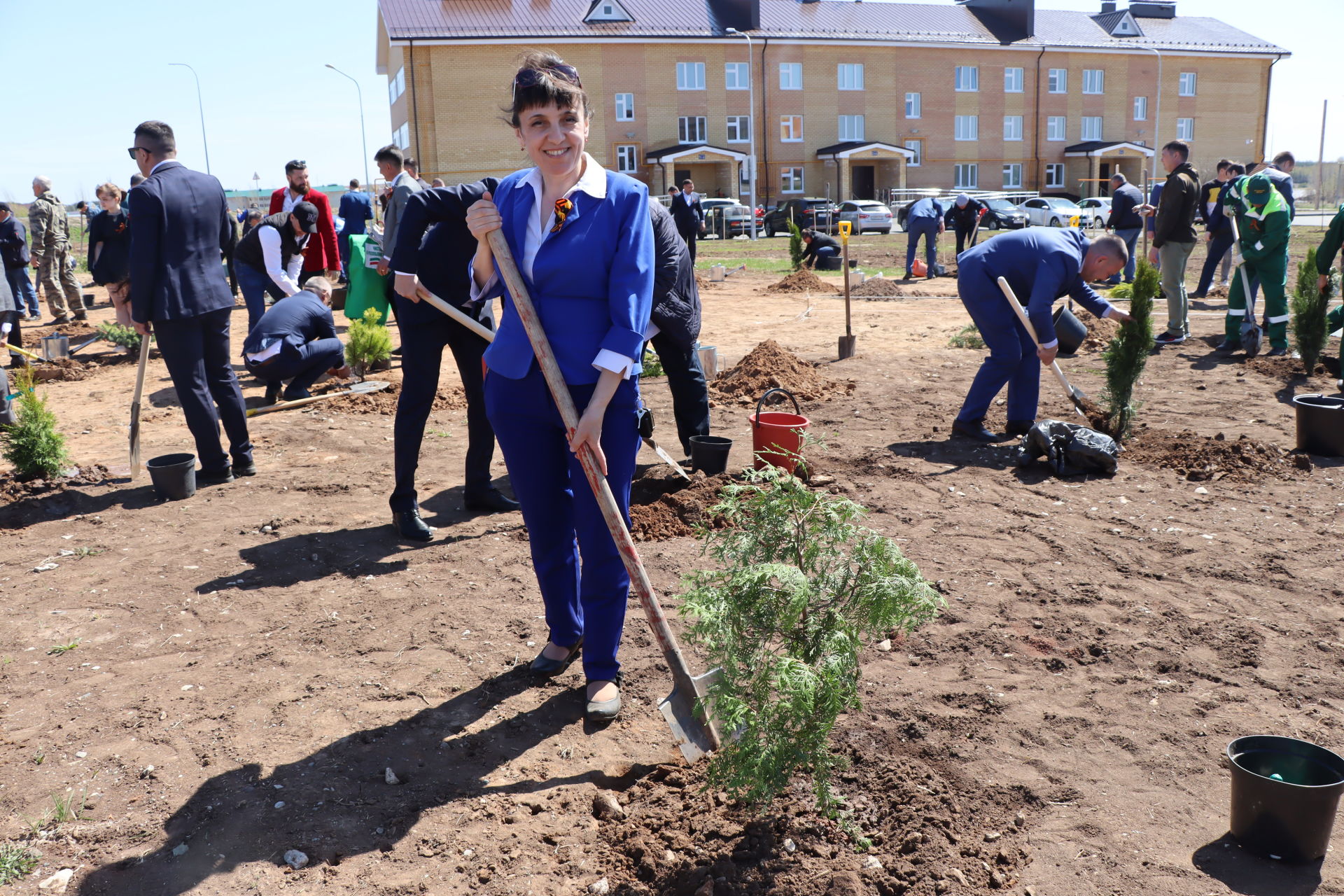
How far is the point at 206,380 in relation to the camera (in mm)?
6363

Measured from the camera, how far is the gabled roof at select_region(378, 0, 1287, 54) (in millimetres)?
42938

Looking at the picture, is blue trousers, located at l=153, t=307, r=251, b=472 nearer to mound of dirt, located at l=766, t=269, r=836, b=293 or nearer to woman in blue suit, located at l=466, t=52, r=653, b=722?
woman in blue suit, located at l=466, t=52, r=653, b=722

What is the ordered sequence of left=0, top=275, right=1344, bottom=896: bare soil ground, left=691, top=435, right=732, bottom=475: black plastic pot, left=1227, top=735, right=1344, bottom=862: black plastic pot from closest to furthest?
left=1227, top=735, right=1344, bottom=862: black plastic pot → left=0, top=275, right=1344, bottom=896: bare soil ground → left=691, top=435, right=732, bottom=475: black plastic pot

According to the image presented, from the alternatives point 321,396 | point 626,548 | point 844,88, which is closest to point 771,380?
point 321,396

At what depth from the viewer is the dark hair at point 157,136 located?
584 cm

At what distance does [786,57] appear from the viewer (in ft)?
158

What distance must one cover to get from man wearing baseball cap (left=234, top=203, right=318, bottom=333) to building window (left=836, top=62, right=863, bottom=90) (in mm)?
44417

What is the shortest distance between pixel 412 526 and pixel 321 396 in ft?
12.8

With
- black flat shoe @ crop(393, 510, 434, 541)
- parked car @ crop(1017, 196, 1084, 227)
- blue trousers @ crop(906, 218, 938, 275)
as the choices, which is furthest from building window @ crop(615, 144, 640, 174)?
black flat shoe @ crop(393, 510, 434, 541)

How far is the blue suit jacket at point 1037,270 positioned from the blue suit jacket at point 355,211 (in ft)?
34.3

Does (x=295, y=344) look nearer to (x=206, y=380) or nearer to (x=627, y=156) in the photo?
(x=206, y=380)

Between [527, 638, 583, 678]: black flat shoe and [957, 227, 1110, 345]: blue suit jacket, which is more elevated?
[957, 227, 1110, 345]: blue suit jacket

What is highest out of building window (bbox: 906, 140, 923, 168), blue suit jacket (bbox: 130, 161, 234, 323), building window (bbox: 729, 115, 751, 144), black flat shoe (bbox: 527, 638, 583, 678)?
building window (bbox: 729, 115, 751, 144)

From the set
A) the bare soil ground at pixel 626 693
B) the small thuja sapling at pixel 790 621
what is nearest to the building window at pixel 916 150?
the bare soil ground at pixel 626 693
